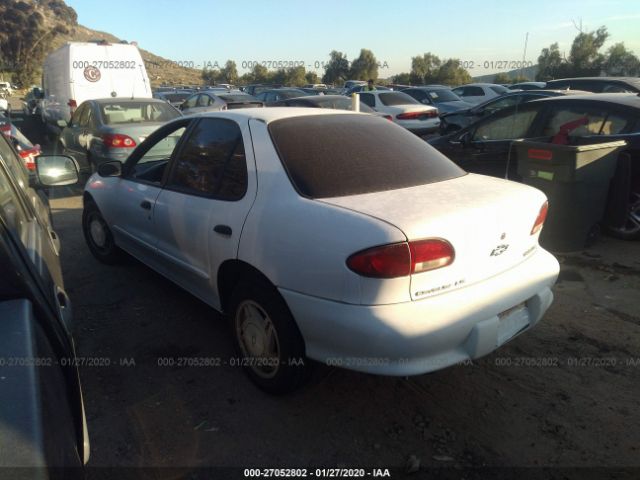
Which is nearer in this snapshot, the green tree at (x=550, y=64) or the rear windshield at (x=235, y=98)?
the rear windshield at (x=235, y=98)

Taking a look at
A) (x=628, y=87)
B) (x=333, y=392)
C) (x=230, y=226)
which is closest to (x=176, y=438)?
(x=333, y=392)

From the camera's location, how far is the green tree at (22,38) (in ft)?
160

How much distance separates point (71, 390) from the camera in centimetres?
160

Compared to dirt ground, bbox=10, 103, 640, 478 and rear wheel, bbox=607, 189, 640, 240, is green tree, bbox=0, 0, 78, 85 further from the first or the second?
rear wheel, bbox=607, 189, 640, 240

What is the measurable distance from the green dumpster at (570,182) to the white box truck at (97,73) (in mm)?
10522

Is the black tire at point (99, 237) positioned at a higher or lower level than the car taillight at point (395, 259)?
lower

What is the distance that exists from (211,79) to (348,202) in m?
62.7

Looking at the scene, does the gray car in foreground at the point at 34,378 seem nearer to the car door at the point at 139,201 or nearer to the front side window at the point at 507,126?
the car door at the point at 139,201

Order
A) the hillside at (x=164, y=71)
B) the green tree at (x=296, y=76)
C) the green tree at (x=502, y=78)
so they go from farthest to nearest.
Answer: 1. the hillside at (x=164, y=71)
2. the green tree at (x=296, y=76)
3. the green tree at (x=502, y=78)

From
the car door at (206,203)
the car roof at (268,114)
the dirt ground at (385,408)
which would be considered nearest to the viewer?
the dirt ground at (385,408)

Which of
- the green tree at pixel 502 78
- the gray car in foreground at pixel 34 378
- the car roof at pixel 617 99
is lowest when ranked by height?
the gray car in foreground at pixel 34 378

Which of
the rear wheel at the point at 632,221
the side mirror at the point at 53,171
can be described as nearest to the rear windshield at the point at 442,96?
the rear wheel at the point at 632,221

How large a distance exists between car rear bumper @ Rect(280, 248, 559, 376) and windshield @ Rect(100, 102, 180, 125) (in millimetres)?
7015

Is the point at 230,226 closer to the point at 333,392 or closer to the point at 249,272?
the point at 249,272
